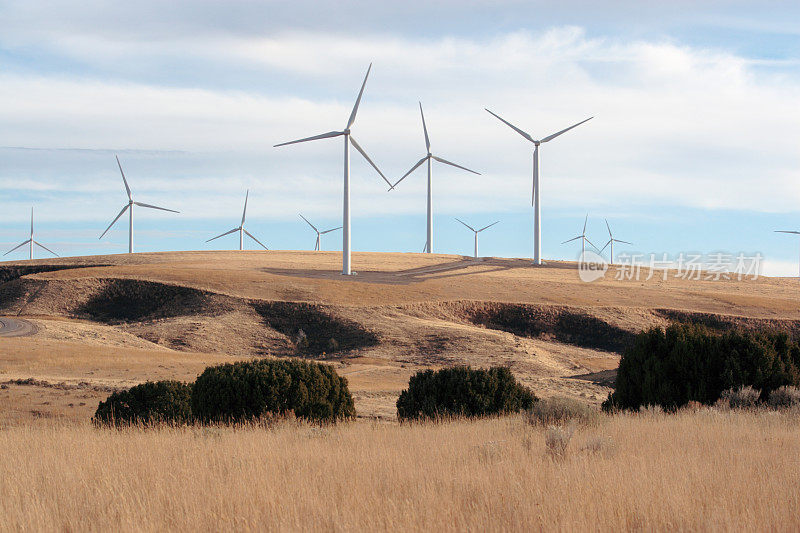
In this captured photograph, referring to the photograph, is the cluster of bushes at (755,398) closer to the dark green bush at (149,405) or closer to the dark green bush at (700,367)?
the dark green bush at (700,367)

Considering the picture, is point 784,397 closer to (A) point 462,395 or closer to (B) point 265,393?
(A) point 462,395

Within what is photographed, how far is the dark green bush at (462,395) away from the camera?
22234mm

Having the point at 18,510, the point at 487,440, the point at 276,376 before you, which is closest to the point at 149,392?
the point at 276,376

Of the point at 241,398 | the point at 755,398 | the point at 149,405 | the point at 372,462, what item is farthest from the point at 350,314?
the point at 372,462

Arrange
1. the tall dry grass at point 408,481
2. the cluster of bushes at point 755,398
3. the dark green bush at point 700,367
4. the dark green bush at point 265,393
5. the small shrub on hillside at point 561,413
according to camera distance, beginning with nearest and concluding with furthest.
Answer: the tall dry grass at point 408,481, the small shrub on hillside at point 561,413, the dark green bush at point 265,393, the cluster of bushes at point 755,398, the dark green bush at point 700,367

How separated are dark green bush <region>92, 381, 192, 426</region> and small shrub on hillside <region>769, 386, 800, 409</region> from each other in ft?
53.7

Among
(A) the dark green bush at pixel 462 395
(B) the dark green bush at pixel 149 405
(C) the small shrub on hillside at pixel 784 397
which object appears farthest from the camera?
(A) the dark green bush at pixel 462 395

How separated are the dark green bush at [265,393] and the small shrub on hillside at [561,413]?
19.0ft

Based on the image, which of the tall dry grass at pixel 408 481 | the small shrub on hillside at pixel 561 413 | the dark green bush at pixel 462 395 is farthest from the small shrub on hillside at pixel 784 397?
the dark green bush at pixel 462 395

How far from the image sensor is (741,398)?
70.7ft

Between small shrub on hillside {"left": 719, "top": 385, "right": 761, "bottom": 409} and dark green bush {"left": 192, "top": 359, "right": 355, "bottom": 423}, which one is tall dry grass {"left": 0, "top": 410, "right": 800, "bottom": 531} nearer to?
dark green bush {"left": 192, "top": 359, "right": 355, "bottom": 423}

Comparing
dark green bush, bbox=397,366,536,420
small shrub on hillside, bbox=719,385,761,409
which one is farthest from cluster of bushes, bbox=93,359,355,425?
small shrub on hillside, bbox=719,385,761,409

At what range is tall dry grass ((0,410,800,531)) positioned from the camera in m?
8.61

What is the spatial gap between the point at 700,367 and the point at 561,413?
8404mm
